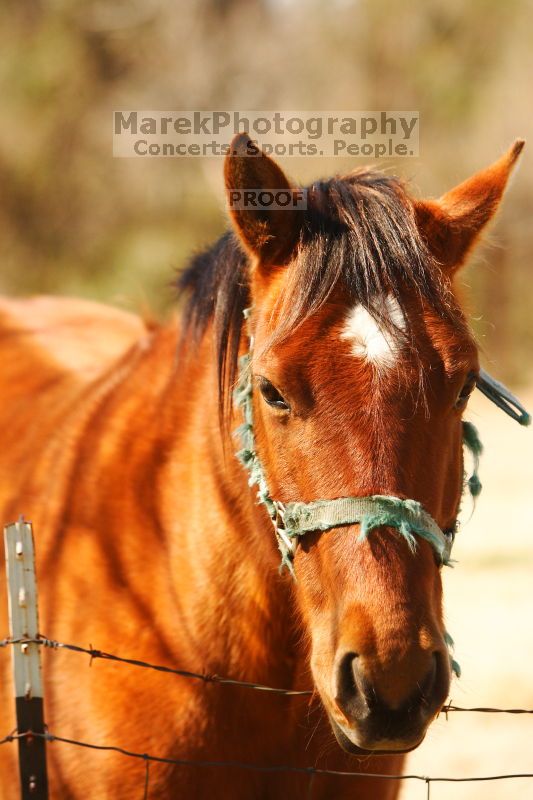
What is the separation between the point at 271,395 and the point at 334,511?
0.32m


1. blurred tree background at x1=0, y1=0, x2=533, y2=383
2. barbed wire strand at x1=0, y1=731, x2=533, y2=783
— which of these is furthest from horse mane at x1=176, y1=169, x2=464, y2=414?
blurred tree background at x1=0, y1=0, x2=533, y2=383

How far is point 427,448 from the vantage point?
1940mm

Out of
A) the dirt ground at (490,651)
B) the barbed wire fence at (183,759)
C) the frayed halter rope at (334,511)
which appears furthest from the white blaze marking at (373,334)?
the barbed wire fence at (183,759)

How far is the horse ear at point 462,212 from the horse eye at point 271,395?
54 centimetres

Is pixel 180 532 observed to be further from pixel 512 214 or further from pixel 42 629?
→ pixel 512 214

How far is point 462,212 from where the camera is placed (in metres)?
2.29

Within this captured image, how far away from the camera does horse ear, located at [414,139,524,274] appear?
7.35ft

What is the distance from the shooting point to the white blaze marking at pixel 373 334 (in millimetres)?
1920

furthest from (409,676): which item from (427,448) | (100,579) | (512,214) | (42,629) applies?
(512,214)

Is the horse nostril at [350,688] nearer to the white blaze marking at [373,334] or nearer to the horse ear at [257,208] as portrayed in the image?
the white blaze marking at [373,334]

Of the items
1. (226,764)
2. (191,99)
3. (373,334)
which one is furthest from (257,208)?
(191,99)

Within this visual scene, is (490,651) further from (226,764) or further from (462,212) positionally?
(462,212)

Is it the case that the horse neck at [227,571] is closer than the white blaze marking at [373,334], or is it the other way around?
the white blaze marking at [373,334]

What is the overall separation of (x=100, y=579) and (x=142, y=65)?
2154cm
